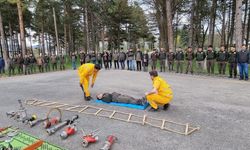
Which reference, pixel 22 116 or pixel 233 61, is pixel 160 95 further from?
pixel 233 61

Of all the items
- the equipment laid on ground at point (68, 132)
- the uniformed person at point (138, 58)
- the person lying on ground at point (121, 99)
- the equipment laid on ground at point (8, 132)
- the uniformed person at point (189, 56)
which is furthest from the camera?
the uniformed person at point (138, 58)

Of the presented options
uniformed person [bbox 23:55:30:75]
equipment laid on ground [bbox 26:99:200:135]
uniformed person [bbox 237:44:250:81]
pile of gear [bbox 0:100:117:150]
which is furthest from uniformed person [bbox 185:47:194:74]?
uniformed person [bbox 23:55:30:75]

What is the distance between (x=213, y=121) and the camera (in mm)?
5250

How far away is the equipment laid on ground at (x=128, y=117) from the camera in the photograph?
487 cm

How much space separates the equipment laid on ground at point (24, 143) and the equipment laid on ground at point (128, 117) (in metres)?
1.83

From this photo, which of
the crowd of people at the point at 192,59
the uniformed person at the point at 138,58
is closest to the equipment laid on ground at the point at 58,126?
the crowd of people at the point at 192,59

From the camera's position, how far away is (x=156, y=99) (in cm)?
598

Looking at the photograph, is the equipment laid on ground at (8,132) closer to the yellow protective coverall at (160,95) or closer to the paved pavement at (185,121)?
the paved pavement at (185,121)

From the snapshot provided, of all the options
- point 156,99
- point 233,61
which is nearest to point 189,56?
point 233,61

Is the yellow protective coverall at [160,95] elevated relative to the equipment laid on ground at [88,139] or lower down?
elevated

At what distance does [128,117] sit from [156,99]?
957 millimetres

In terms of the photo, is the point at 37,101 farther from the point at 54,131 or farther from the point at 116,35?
the point at 116,35

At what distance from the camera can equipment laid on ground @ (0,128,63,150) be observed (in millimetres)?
3959

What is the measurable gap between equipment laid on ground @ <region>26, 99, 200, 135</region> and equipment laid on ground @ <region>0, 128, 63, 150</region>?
183 centimetres
